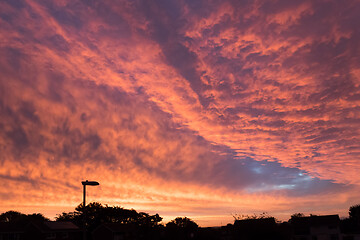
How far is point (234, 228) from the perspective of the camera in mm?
52844

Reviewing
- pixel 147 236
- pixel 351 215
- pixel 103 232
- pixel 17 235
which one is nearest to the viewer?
pixel 147 236

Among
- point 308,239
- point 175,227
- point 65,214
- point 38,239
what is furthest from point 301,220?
point 65,214

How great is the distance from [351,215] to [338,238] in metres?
47.3

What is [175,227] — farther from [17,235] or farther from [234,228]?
[17,235]

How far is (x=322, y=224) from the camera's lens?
7900 centimetres

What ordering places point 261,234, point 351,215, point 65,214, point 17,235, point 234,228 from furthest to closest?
point 351,215 < point 65,214 < point 17,235 < point 234,228 < point 261,234

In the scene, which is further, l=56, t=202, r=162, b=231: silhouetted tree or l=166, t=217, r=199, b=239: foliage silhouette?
l=56, t=202, r=162, b=231: silhouetted tree

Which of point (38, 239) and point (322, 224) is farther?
point (322, 224)

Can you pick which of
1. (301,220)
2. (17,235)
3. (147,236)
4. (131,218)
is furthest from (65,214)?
(301,220)

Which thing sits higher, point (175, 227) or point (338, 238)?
point (175, 227)

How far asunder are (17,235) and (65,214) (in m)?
43.4

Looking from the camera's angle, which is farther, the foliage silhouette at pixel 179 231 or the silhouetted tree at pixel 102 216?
the silhouetted tree at pixel 102 216

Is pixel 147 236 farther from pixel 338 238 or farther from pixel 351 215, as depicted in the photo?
pixel 351 215

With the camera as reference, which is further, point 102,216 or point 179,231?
point 102,216
